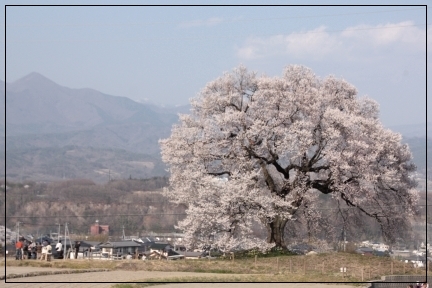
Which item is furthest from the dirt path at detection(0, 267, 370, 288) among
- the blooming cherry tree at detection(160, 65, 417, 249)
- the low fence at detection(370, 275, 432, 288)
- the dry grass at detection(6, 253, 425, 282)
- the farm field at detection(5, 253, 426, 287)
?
the blooming cherry tree at detection(160, 65, 417, 249)

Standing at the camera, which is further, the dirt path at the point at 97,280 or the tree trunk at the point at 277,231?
the tree trunk at the point at 277,231

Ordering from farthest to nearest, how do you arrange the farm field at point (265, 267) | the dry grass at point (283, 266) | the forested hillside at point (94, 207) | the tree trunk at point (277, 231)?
the forested hillside at point (94, 207) < the tree trunk at point (277, 231) < the dry grass at point (283, 266) < the farm field at point (265, 267)

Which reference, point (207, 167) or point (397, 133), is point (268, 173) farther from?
point (397, 133)

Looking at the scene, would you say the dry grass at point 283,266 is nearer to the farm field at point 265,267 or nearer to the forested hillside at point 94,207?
the farm field at point 265,267

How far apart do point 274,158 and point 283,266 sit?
6636 millimetres

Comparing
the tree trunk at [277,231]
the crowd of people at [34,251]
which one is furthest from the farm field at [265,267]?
the tree trunk at [277,231]

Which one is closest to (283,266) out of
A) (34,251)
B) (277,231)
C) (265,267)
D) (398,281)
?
(265,267)

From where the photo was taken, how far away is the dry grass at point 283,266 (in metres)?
28.8

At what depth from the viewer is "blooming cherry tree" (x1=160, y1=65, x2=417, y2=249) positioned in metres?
35.1

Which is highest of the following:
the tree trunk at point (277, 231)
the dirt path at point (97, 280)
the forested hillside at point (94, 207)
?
the tree trunk at point (277, 231)

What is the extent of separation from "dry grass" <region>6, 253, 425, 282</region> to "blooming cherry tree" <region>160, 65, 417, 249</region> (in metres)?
3.22

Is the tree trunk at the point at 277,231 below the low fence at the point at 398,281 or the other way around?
the other way around

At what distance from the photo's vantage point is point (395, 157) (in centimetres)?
3691

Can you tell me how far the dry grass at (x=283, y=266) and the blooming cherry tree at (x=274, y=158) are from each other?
10.6ft
